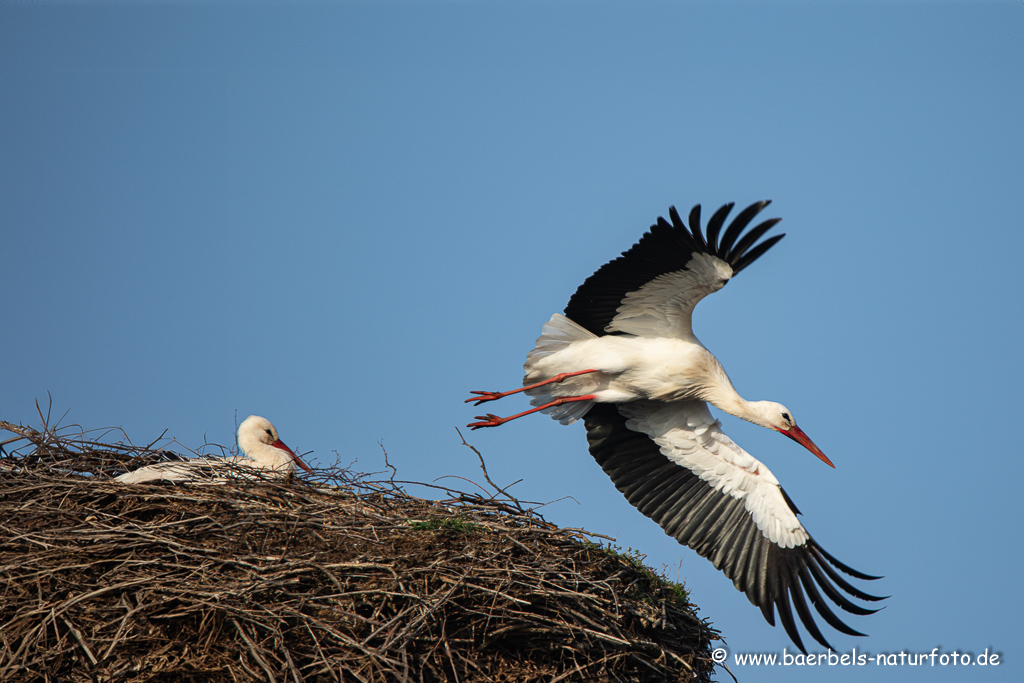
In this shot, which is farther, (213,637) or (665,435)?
(665,435)

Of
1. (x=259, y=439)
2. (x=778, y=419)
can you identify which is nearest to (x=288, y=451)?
(x=259, y=439)

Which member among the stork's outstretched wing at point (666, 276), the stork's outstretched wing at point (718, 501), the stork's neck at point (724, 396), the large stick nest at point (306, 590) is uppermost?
the stork's outstretched wing at point (666, 276)

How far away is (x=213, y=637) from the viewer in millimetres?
4051

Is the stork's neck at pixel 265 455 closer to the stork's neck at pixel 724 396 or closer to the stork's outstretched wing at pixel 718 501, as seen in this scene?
the stork's outstretched wing at pixel 718 501

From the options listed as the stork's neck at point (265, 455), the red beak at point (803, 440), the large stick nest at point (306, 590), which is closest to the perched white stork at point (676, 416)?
the red beak at point (803, 440)

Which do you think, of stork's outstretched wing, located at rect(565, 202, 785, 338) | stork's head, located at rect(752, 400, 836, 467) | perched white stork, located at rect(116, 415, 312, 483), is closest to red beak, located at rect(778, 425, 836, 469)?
stork's head, located at rect(752, 400, 836, 467)

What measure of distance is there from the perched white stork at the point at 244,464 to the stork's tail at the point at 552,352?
1788 millimetres

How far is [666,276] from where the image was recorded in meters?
5.62

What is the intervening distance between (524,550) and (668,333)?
7.12 ft

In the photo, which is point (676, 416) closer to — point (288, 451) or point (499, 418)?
point (499, 418)

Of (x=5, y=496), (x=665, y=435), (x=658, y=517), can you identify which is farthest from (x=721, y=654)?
(x=5, y=496)

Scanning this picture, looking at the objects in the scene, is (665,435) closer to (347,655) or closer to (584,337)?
(584,337)

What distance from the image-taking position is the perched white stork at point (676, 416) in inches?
219

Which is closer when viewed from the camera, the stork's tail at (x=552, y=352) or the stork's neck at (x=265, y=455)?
the stork's neck at (x=265, y=455)
